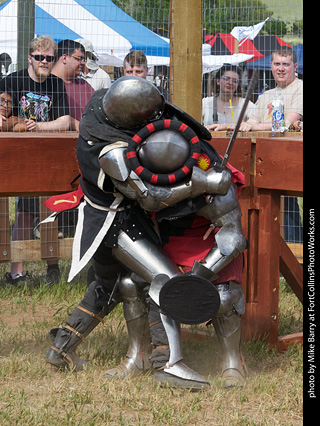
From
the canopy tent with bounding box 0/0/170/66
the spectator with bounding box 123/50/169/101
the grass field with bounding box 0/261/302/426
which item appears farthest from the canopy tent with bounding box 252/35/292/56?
the grass field with bounding box 0/261/302/426

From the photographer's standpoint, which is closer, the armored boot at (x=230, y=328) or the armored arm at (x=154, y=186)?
the armored arm at (x=154, y=186)

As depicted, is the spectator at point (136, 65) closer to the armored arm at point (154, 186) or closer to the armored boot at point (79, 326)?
the armored boot at point (79, 326)

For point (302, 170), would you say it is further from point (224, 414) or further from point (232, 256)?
point (224, 414)

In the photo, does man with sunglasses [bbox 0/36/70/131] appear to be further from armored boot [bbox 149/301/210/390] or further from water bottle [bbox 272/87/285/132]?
armored boot [bbox 149/301/210/390]

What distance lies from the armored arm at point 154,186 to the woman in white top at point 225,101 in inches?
80.0

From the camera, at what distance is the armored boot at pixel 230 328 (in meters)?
4.04

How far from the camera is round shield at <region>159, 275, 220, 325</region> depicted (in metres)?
3.80

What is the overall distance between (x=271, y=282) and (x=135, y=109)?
1.56 meters

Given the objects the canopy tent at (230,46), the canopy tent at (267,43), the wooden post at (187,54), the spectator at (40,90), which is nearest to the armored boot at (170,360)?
the wooden post at (187,54)

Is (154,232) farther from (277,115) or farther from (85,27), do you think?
(85,27)

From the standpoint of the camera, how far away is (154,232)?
4.02 m

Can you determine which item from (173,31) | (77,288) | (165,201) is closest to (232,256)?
(165,201)

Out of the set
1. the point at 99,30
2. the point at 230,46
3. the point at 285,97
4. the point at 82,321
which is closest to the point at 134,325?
the point at 82,321

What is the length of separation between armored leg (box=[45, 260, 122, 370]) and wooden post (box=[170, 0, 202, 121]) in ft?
3.68
